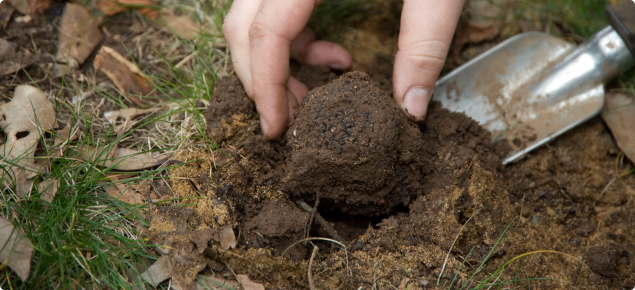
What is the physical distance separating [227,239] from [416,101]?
1021 mm

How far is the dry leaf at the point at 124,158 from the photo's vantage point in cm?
188

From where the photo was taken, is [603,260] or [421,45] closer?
[421,45]

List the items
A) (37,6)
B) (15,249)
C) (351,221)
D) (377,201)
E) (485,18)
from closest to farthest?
1. (15,249)
2. (377,201)
3. (351,221)
4. (37,6)
5. (485,18)

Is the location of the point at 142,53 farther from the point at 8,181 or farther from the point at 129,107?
the point at 8,181

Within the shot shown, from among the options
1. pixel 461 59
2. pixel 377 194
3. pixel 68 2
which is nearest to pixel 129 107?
pixel 68 2

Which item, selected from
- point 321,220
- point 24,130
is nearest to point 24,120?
point 24,130

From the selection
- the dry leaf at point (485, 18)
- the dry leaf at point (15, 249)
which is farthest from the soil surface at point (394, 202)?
the dry leaf at point (485, 18)

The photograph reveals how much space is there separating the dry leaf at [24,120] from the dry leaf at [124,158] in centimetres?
22

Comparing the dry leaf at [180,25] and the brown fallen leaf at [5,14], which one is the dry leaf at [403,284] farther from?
the brown fallen leaf at [5,14]

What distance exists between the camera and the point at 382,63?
2.50 m

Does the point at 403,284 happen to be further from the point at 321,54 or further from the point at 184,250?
the point at 321,54

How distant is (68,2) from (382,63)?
1967 mm

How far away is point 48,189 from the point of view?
1.73m

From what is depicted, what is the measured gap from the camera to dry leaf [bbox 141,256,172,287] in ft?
5.24
